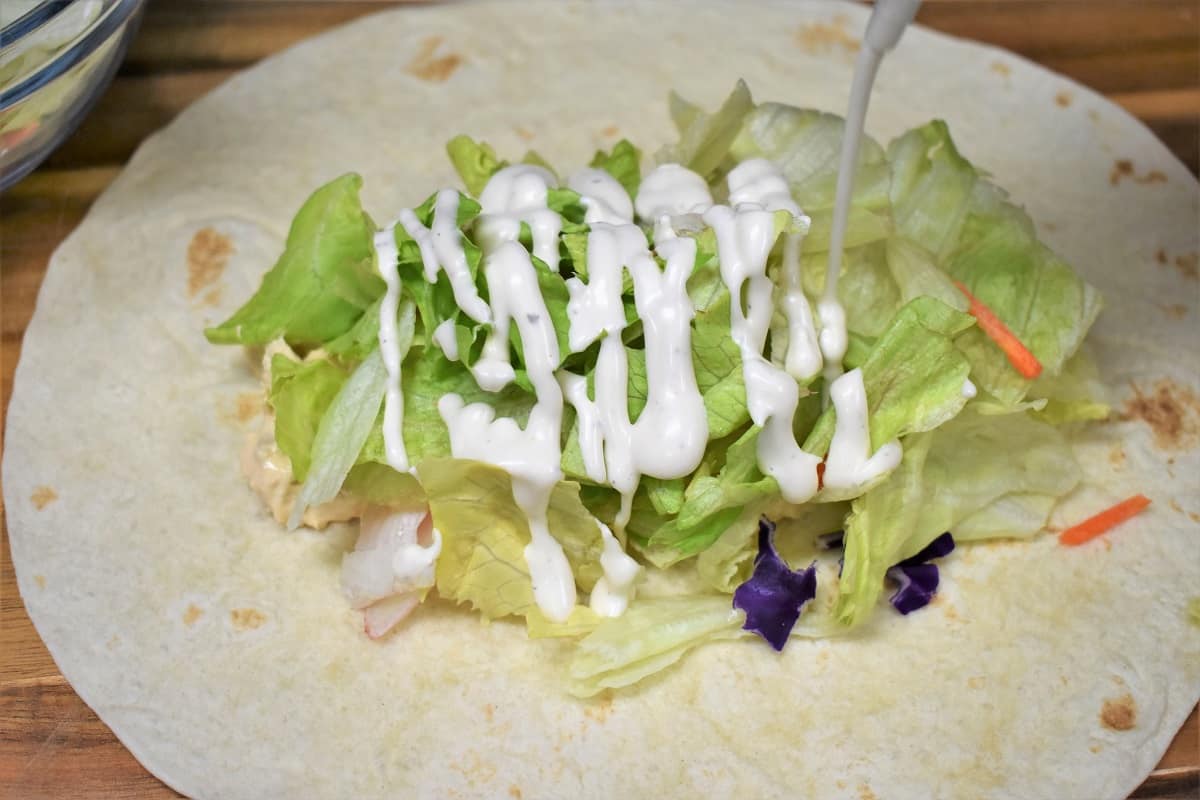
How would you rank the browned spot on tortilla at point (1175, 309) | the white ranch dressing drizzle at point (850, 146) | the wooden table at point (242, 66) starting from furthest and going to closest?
the wooden table at point (242, 66) < the browned spot on tortilla at point (1175, 309) < the white ranch dressing drizzle at point (850, 146)

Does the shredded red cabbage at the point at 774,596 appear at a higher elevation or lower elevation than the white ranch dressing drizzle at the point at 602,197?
lower

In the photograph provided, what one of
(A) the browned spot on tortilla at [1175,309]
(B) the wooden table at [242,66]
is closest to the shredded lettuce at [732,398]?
(A) the browned spot on tortilla at [1175,309]

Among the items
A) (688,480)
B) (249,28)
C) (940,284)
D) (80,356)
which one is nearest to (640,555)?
(688,480)

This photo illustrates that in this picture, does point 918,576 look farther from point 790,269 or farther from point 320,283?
point 320,283

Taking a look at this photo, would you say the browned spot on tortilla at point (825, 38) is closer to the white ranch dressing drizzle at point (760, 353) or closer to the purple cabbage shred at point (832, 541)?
the white ranch dressing drizzle at point (760, 353)

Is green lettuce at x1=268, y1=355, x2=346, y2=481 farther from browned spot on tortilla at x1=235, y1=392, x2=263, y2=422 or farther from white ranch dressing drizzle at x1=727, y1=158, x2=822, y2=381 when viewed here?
white ranch dressing drizzle at x1=727, y1=158, x2=822, y2=381

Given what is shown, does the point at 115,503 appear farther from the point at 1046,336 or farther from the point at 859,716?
the point at 1046,336

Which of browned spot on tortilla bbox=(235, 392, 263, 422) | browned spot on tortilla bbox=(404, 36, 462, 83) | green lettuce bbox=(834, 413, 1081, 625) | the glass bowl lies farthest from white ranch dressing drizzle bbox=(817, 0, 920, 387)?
the glass bowl
